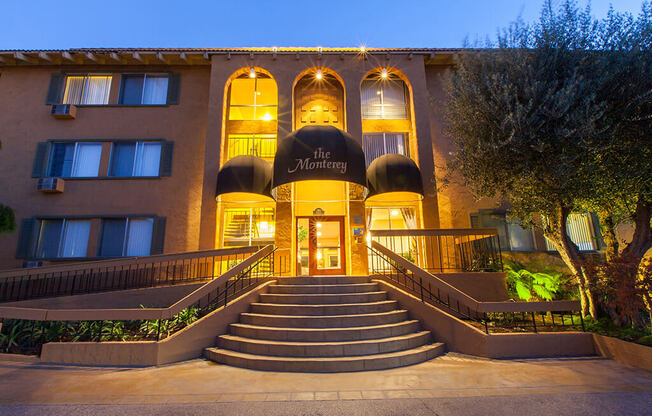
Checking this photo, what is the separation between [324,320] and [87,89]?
1465 centimetres

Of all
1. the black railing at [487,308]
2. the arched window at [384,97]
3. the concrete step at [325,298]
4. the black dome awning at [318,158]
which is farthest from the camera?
the arched window at [384,97]

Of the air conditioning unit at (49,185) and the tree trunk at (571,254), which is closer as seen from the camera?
the tree trunk at (571,254)

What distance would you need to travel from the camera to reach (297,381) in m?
4.85

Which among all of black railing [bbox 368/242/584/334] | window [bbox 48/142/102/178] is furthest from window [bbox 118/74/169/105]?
black railing [bbox 368/242/584/334]

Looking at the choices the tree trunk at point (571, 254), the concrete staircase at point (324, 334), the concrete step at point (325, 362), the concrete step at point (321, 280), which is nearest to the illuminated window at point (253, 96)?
the concrete step at point (321, 280)

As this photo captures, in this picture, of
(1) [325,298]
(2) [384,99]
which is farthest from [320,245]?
(2) [384,99]

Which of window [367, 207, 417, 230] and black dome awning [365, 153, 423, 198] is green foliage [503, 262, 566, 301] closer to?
window [367, 207, 417, 230]

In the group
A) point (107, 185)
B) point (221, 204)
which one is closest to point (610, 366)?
point (221, 204)

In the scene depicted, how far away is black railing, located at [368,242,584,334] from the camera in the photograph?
627 cm

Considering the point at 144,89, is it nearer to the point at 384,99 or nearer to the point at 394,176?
the point at 384,99

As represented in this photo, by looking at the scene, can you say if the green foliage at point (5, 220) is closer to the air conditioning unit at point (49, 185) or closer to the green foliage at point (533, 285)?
the air conditioning unit at point (49, 185)

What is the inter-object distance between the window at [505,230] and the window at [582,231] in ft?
2.56

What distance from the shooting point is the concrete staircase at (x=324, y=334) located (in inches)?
216

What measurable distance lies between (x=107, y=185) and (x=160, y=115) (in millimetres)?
3643
